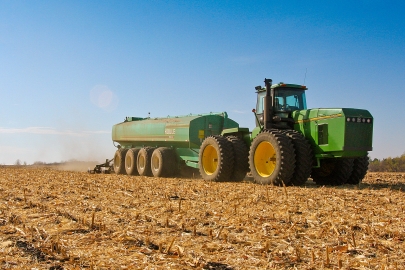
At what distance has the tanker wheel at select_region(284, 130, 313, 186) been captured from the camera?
34.9 feet

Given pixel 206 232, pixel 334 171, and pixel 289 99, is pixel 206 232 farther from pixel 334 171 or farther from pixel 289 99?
pixel 334 171

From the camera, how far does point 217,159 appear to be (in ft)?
44.3

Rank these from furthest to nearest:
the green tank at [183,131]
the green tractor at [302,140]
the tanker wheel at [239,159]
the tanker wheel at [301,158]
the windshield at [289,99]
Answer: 1. the green tank at [183,131]
2. the tanker wheel at [239,159]
3. the windshield at [289,99]
4. the tanker wheel at [301,158]
5. the green tractor at [302,140]

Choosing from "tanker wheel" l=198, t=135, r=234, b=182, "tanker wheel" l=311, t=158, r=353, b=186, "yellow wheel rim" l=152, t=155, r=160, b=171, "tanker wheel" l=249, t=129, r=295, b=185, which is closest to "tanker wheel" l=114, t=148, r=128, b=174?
"yellow wheel rim" l=152, t=155, r=160, b=171

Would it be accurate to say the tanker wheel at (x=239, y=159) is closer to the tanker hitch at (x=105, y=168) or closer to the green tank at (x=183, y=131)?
the green tank at (x=183, y=131)

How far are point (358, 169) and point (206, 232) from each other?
827 cm

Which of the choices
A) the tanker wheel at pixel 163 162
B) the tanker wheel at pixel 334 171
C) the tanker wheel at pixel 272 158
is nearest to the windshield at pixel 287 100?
the tanker wheel at pixel 272 158

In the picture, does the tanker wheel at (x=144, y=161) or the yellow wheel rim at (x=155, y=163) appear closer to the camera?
the yellow wheel rim at (x=155, y=163)

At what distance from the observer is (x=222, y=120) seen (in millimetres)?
16875

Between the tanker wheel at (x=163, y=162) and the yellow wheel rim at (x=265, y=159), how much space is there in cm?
603

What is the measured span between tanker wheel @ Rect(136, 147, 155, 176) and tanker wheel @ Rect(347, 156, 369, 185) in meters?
8.97

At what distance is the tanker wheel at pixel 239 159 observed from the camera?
12.8 meters

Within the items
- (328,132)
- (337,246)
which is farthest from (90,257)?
(328,132)

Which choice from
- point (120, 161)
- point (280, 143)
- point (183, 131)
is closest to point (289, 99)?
point (280, 143)
